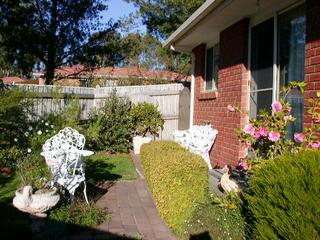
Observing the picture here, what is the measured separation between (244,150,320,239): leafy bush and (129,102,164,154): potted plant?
34.2 feet

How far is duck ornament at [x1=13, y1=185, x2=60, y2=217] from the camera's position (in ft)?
18.4

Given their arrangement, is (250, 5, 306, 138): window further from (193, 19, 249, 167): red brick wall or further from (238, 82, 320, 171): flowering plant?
(238, 82, 320, 171): flowering plant

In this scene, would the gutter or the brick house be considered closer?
the brick house

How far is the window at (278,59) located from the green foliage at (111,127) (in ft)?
20.8

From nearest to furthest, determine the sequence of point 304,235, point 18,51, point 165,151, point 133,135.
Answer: point 304,235 → point 165,151 → point 133,135 → point 18,51

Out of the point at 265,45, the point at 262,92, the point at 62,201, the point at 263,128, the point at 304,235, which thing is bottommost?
the point at 62,201

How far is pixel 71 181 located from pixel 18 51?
521 inches

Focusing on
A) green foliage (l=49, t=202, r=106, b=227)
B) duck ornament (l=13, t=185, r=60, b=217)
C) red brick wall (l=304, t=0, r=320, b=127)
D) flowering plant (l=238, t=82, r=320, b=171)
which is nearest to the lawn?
green foliage (l=49, t=202, r=106, b=227)

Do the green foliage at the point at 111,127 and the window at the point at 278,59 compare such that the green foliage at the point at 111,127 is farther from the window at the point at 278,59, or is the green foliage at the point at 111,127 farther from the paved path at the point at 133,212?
the window at the point at 278,59

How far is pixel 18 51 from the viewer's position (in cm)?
1828

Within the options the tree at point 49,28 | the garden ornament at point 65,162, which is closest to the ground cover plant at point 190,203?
the garden ornament at point 65,162

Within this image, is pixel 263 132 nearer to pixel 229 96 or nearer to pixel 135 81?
pixel 229 96

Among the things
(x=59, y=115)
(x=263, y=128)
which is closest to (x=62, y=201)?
(x=263, y=128)

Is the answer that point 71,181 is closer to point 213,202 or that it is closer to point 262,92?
point 213,202
